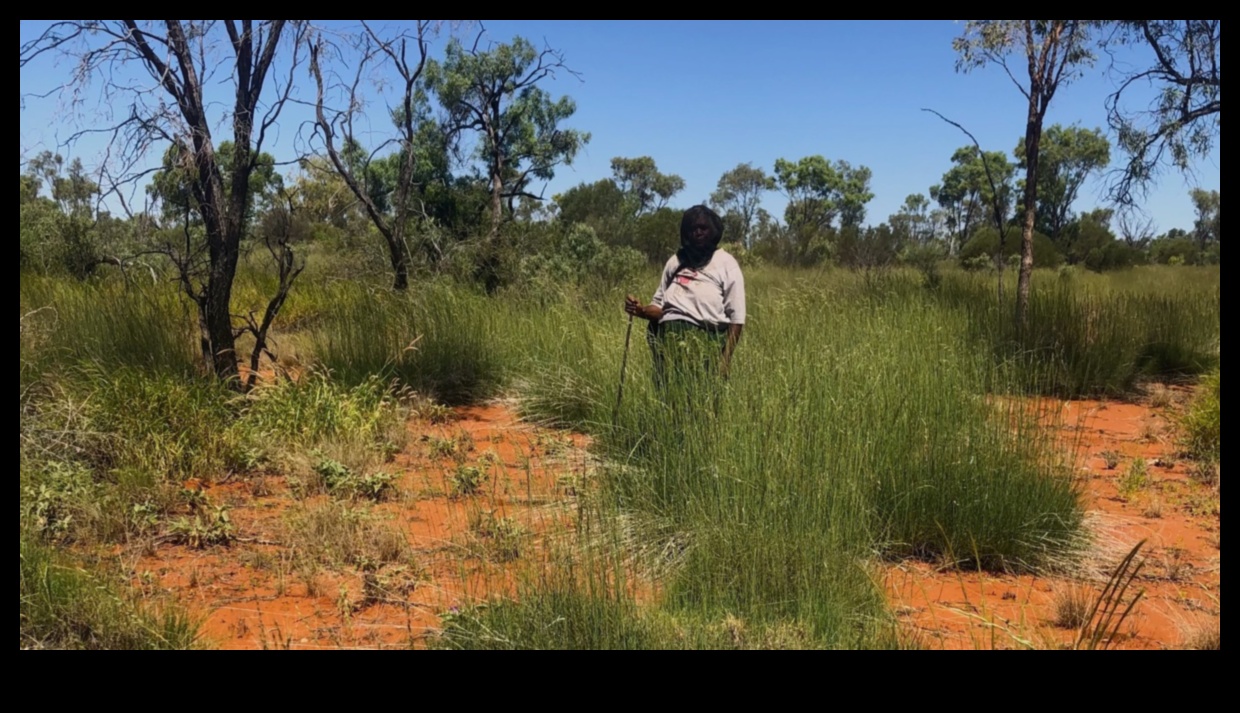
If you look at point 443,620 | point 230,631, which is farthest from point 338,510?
point 443,620

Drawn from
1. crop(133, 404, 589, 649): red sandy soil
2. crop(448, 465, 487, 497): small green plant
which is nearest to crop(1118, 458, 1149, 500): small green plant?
crop(133, 404, 589, 649): red sandy soil

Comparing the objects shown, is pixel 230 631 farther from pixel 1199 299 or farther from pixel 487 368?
pixel 1199 299

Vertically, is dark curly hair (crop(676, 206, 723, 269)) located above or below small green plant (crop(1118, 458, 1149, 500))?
above

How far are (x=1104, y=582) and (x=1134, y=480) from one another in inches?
63.6

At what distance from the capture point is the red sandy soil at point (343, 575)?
3662 mm

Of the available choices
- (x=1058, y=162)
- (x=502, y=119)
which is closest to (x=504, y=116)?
(x=502, y=119)

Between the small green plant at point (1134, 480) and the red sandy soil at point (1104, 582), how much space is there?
0.01 meters

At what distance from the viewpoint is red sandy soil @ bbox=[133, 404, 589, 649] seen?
12.0 feet

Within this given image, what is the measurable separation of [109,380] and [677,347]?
371cm

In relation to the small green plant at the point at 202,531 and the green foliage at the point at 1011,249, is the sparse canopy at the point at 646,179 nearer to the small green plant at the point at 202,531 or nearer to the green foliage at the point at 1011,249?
the green foliage at the point at 1011,249

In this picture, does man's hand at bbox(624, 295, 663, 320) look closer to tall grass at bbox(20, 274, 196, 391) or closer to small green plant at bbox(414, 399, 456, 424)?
small green plant at bbox(414, 399, 456, 424)

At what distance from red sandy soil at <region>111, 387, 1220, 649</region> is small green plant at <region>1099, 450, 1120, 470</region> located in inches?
16.3

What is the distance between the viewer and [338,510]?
15.9ft
